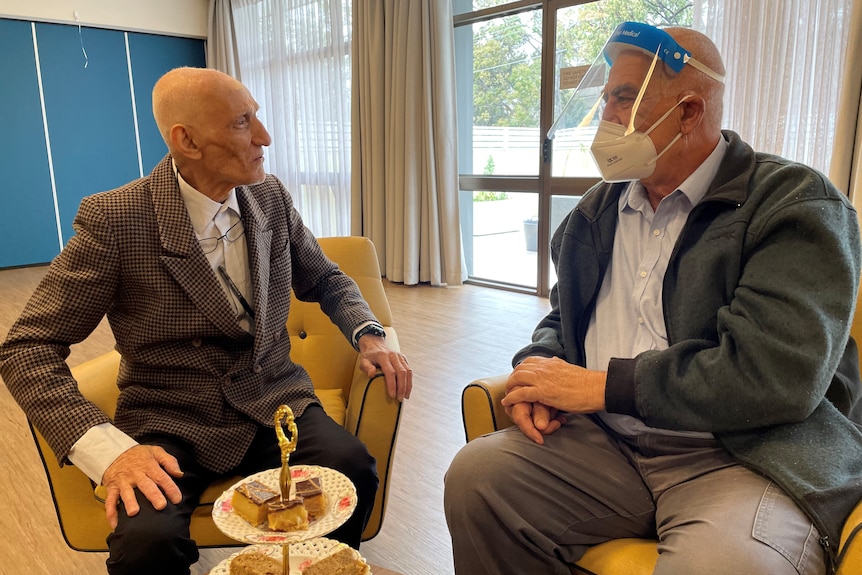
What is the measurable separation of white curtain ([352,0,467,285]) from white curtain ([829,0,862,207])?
259 centimetres

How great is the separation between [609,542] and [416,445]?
4.27 feet

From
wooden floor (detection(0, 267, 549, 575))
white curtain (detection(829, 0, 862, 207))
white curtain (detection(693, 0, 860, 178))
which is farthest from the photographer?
white curtain (detection(693, 0, 860, 178))

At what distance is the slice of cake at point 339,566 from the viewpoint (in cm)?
91

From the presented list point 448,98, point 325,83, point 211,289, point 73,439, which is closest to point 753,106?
point 448,98

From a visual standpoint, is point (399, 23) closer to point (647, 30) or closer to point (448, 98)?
point (448, 98)

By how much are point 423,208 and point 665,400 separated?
3919 millimetres

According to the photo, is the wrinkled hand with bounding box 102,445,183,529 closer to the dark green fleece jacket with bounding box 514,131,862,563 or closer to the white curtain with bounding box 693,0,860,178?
the dark green fleece jacket with bounding box 514,131,862,563

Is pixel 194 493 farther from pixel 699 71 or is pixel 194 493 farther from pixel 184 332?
pixel 699 71

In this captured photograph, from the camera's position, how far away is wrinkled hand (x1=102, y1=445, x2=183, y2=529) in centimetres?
105

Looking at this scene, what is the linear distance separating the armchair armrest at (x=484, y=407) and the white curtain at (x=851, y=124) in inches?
86.4

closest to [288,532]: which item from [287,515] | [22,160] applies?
[287,515]

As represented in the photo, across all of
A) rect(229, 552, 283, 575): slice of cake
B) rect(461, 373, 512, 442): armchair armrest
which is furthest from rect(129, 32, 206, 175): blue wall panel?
rect(229, 552, 283, 575): slice of cake

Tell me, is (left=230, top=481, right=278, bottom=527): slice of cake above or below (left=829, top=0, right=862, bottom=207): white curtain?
below

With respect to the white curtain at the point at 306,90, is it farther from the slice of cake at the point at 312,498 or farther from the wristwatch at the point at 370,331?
the slice of cake at the point at 312,498
